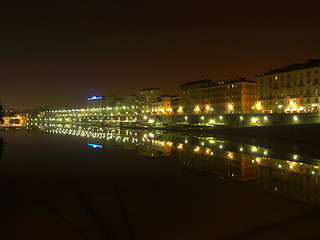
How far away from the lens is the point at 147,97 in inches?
4247

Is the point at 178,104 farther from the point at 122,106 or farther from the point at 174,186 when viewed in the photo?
the point at 174,186

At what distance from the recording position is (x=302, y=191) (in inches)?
401

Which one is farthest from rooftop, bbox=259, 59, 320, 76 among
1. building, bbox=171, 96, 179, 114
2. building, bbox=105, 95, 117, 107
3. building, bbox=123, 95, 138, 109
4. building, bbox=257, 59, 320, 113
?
building, bbox=105, 95, 117, 107

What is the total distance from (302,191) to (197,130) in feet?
123

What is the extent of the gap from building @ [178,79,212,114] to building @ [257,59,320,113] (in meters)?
26.1

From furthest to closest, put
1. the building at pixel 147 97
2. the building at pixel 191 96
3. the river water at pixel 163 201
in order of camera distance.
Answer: the building at pixel 147 97, the building at pixel 191 96, the river water at pixel 163 201

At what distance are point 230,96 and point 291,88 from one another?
20.3m

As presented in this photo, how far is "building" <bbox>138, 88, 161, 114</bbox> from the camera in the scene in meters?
106

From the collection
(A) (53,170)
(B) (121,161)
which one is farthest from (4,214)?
(B) (121,161)

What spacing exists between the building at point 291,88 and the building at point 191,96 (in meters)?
26.1

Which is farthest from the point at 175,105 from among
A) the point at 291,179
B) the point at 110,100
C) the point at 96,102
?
the point at 291,179

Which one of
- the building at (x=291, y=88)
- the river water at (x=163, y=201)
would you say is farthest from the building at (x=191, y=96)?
the river water at (x=163, y=201)

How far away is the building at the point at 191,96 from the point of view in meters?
79.4

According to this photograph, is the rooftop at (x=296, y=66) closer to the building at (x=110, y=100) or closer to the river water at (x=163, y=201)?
the river water at (x=163, y=201)
